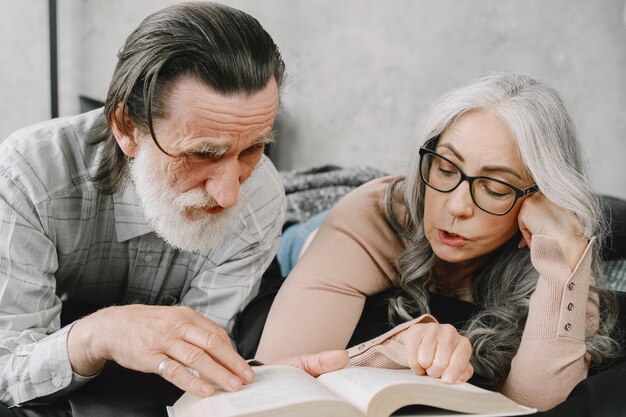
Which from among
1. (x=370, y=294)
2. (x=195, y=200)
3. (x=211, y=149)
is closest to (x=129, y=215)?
(x=195, y=200)

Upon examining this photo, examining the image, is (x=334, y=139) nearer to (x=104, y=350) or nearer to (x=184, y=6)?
(x=184, y=6)

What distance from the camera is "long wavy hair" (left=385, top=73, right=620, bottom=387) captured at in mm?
1513

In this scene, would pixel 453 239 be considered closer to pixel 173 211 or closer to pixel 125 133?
pixel 173 211

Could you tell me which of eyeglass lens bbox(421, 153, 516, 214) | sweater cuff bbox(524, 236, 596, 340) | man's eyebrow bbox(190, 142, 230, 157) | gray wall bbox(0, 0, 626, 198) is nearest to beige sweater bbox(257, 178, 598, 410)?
sweater cuff bbox(524, 236, 596, 340)

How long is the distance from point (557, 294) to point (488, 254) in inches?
12.8

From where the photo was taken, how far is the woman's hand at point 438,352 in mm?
1229

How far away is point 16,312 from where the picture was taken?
134 cm

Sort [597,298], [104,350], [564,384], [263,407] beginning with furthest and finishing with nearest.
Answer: [597,298] → [564,384] → [104,350] → [263,407]

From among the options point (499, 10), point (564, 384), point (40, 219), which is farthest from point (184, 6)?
point (499, 10)

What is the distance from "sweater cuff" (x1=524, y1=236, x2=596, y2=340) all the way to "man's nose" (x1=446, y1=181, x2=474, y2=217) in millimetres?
145

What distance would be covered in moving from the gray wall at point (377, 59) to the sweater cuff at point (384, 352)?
200 centimetres

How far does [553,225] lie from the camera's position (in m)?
1.53

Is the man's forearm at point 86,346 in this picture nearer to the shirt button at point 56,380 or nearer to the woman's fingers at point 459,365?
the shirt button at point 56,380

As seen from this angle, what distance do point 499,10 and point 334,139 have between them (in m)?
0.98
